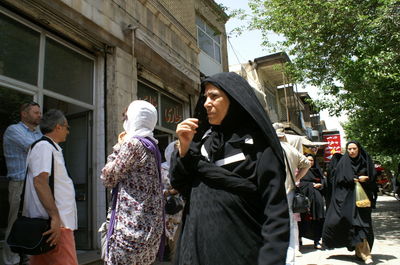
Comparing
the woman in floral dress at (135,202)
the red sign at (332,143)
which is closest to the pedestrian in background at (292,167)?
the woman in floral dress at (135,202)

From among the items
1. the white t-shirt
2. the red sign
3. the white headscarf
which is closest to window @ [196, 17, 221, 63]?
the white headscarf

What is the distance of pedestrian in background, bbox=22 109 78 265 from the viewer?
2779 mm

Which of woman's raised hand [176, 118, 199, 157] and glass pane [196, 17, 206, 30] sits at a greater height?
glass pane [196, 17, 206, 30]

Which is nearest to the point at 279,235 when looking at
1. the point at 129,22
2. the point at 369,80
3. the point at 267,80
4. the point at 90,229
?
the point at 90,229

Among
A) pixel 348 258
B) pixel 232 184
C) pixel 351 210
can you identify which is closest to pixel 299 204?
pixel 351 210

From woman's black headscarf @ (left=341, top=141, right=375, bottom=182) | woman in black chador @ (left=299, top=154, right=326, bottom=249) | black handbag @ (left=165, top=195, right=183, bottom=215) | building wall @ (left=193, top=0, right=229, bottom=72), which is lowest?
woman in black chador @ (left=299, top=154, right=326, bottom=249)

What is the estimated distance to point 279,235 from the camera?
1.51 m

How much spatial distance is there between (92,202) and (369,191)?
473 centimetres

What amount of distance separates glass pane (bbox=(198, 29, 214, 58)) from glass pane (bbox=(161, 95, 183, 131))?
3.28m

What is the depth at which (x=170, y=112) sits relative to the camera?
9.43 meters

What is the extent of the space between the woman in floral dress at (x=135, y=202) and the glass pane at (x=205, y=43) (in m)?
9.88

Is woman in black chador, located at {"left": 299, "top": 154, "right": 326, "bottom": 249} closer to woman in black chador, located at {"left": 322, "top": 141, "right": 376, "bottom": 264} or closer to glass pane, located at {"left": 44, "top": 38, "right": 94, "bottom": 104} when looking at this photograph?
woman in black chador, located at {"left": 322, "top": 141, "right": 376, "bottom": 264}

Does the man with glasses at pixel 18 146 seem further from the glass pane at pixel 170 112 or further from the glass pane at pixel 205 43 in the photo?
the glass pane at pixel 205 43

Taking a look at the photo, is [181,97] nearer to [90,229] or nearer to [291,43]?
[291,43]
